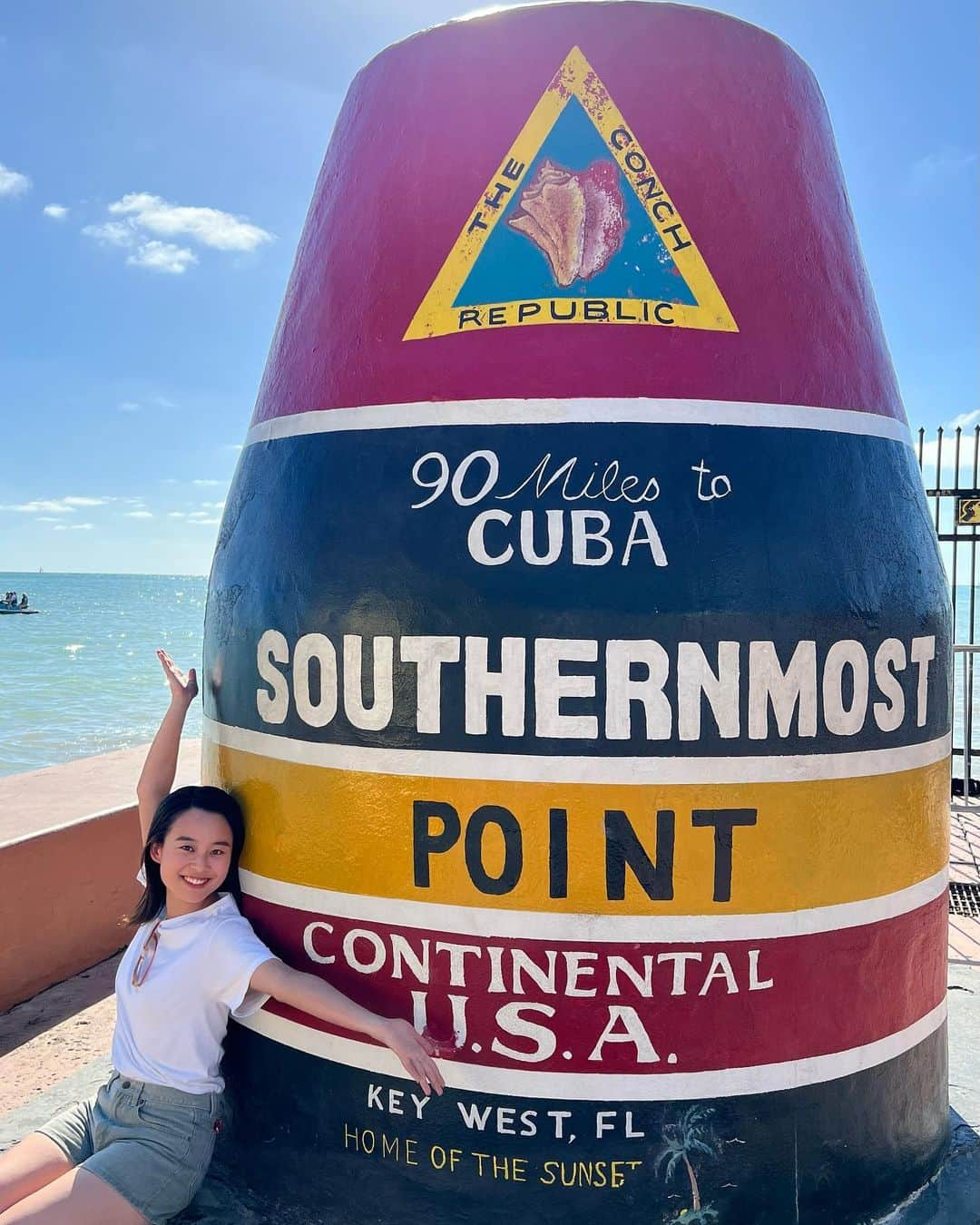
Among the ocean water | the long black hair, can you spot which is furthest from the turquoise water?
the long black hair

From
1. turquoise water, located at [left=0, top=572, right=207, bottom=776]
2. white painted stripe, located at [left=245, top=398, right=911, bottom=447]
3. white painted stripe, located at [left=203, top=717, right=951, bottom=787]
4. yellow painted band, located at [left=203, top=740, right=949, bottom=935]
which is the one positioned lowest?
turquoise water, located at [left=0, top=572, right=207, bottom=776]

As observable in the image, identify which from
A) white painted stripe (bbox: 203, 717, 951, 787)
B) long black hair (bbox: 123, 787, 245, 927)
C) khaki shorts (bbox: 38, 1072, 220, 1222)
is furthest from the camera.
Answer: long black hair (bbox: 123, 787, 245, 927)

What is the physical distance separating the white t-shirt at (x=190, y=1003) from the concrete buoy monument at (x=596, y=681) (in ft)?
0.44

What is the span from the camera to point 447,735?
118 inches

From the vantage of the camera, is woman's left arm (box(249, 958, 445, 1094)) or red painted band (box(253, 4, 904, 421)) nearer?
woman's left arm (box(249, 958, 445, 1094))

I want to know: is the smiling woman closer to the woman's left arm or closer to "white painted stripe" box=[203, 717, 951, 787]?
the woman's left arm

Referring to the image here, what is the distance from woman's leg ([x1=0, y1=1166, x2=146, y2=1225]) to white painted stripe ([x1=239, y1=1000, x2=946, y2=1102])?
0.71 m

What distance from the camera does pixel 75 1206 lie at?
301 cm

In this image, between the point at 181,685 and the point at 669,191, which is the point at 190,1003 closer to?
the point at 181,685

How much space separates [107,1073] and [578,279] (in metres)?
3.66

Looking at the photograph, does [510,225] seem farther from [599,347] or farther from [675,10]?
[675,10]

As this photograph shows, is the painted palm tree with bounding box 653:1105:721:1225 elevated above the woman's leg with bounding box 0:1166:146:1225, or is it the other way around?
the painted palm tree with bounding box 653:1105:721:1225

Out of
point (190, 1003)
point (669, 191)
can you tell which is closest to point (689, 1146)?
point (190, 1003)

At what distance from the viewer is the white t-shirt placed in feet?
10.8
